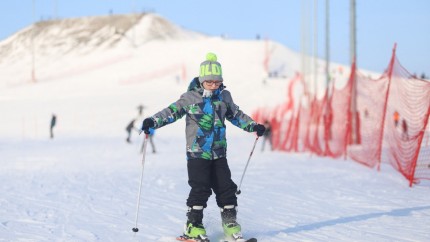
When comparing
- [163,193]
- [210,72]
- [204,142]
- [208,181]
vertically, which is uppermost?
[210,72]

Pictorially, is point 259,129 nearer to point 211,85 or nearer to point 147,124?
point 211,85

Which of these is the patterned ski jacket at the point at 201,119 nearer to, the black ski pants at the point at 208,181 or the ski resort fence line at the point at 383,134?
the black ski pants at the point at 208,181

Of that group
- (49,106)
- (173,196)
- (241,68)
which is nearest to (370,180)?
(173,196)

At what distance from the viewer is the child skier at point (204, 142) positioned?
17.3 feet

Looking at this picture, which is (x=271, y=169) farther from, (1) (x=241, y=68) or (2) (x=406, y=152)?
(1) (x=241, y=68)

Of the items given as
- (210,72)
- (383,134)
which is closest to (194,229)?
(210,72)

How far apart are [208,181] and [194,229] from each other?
1.44 ft

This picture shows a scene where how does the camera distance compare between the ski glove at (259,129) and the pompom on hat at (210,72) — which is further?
the ski glove at (259,129)

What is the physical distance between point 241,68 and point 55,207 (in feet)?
188

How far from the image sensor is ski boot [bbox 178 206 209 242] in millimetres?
5207

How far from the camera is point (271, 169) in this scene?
1341 centimetres

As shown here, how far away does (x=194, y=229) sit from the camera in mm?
5238

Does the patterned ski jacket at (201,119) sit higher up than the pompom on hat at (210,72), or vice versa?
the pompom on hat at (210,72)

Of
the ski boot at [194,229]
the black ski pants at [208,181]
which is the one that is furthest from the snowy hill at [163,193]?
the black ski pants at [208,181]
